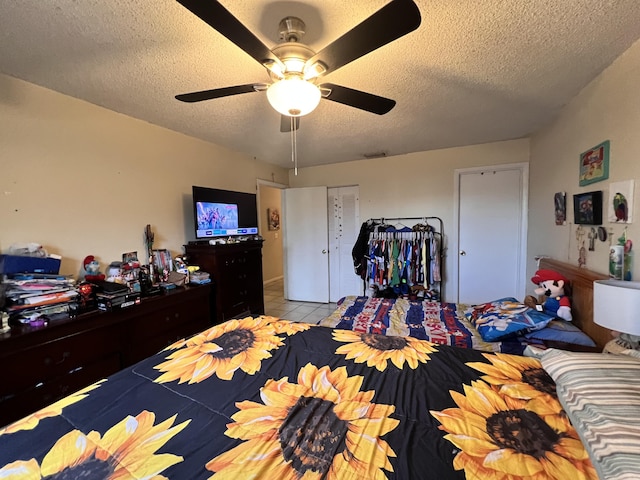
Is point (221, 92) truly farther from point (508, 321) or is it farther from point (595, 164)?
point (595, 164)

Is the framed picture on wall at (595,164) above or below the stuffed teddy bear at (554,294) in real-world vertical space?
above

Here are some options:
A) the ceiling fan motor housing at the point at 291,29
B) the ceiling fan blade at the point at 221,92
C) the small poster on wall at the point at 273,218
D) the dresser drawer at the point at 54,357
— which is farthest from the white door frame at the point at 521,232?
the dresser drawer at the point at 54,357

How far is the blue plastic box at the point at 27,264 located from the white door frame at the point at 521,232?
4.11m

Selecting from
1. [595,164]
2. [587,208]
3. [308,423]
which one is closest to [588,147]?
[595,164]

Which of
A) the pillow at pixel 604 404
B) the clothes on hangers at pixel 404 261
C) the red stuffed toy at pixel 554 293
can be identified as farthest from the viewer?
the clothes on hangers at pixel 404 261

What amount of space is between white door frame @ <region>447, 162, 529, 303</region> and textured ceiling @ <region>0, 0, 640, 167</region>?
871 millimetres

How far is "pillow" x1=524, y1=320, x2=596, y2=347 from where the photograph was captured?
175cm

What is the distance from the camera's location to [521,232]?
344 cm

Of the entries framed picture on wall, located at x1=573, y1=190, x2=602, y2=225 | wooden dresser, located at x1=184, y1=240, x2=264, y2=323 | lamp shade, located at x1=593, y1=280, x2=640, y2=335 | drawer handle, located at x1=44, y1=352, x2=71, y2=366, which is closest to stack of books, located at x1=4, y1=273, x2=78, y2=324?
drawer handle, located at x1=44, y1=352, x2=71, y2=366

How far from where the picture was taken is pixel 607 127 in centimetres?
179

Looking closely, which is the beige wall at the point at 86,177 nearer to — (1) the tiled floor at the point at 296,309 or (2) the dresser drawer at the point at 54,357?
(2) the dresser drawer at the point at 54,357

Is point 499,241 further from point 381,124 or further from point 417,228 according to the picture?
point 381,124

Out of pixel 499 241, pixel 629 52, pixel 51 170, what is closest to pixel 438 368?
pixel 629 52

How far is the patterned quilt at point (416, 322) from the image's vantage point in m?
1.88
